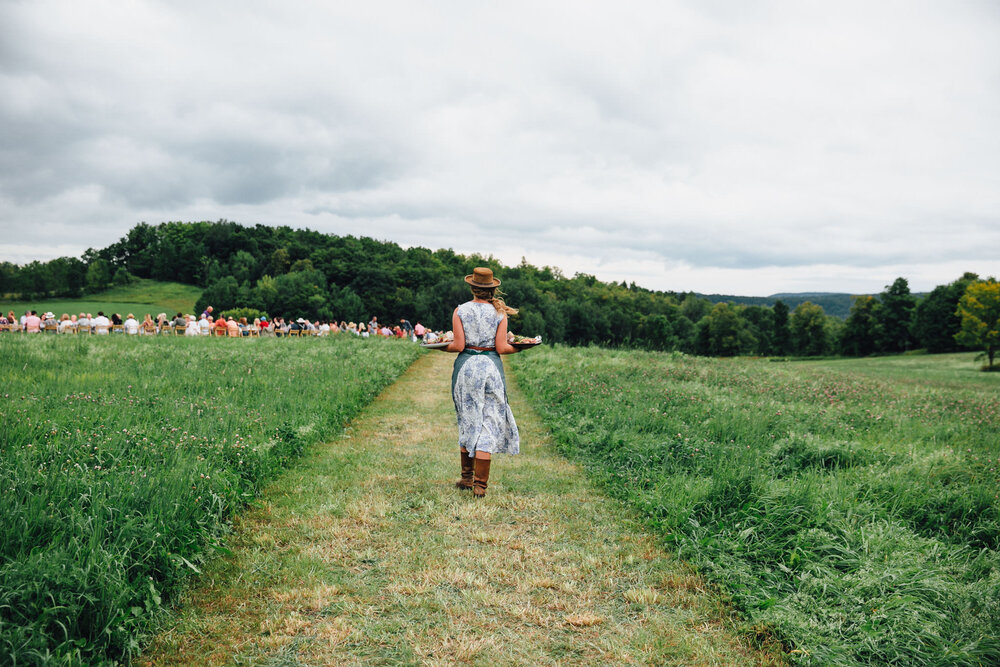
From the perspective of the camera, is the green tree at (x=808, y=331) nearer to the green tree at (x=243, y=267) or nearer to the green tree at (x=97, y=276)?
the green tree at (x=243, y=267)

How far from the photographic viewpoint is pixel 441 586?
4.39 m

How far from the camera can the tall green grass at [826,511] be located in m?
3.78

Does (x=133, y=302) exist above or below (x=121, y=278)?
below

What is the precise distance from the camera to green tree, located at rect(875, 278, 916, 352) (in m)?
79.1

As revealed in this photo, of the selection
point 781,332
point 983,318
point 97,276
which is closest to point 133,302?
point 97,276

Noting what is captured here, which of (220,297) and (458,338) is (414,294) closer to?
(220,297)

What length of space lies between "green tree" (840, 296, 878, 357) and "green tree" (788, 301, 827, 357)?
10.6 meters

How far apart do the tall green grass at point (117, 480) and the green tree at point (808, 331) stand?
347ft

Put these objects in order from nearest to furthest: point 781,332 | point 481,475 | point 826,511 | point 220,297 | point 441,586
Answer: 1. point 441,586
2. point 826,511
3. point 481,475
4. point 781,332
5. point 220,297

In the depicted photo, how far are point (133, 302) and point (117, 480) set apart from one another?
393 feet

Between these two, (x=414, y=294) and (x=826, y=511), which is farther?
(x=414, y=294)

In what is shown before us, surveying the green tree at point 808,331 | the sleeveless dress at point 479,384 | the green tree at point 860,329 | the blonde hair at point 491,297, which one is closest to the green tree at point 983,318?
the green tree at point 860,329

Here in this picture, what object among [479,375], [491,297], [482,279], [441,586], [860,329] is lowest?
[441,586]

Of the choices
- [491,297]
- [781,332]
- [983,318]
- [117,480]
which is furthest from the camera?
[781,332]
